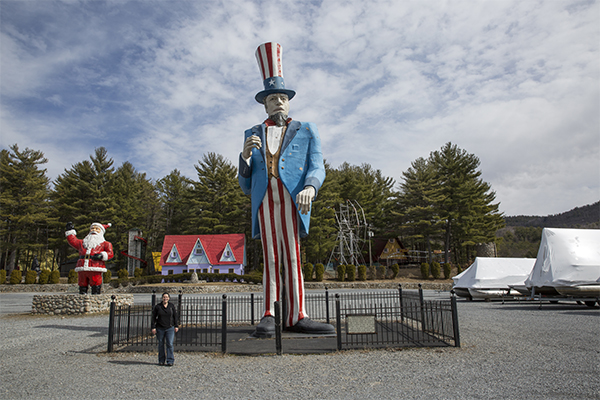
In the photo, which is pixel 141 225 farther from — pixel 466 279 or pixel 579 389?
pixel 579 389

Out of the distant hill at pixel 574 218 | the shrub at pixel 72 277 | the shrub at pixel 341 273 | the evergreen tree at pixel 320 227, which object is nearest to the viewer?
the shrub at pixel 72 277

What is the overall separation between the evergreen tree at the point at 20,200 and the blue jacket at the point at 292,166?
36876mm

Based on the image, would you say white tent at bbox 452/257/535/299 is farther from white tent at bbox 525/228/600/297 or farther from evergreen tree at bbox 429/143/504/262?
evergreen tree at bbox 429/143/504/262

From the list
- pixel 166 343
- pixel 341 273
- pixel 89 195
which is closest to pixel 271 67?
pixel 166 343

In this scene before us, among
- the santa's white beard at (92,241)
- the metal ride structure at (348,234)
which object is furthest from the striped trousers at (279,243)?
the metal ride structure at (348,234)

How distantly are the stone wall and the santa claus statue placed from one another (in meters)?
0.30

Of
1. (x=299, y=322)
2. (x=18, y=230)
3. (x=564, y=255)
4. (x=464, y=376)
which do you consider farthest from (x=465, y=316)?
(x=18, y=230)

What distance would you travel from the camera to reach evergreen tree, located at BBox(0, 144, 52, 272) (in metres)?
36.5

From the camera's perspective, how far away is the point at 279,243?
778cm

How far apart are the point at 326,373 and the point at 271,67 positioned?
6.06 m

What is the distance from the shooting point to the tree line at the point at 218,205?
3781cm

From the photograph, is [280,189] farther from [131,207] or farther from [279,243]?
[131,207]

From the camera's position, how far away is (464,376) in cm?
495

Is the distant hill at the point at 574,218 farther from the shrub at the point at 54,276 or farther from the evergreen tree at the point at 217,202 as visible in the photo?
the shrub at the point at 54,276
